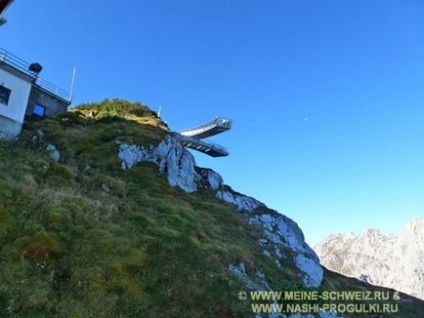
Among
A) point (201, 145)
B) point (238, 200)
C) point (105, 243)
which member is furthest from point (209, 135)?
point (105, 243)

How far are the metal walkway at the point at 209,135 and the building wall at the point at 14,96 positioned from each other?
102 ft

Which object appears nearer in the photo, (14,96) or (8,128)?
(8,128)

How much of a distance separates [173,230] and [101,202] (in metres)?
6.52

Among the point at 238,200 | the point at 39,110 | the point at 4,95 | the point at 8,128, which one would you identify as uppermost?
the point at 39,110

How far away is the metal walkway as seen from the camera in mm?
71731

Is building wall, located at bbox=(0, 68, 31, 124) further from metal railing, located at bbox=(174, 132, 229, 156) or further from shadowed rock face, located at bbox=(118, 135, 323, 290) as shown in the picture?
metal railing, located at bbox=(174, 132, 229, 156)

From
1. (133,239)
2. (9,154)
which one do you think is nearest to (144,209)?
Result: (133,239)

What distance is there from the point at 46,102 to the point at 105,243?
119ft

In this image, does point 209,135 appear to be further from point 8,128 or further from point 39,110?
point 8,128

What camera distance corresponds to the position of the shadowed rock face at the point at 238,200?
4741 centimetres

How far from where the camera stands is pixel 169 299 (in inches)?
925

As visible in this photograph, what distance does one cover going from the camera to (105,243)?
85.7 feet

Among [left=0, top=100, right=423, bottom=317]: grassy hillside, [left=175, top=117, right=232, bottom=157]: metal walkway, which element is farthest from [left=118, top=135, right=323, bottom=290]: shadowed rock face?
[left=175, top=117, right=232, bottom=157]: metal walkway

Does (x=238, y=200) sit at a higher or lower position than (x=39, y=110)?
lower
